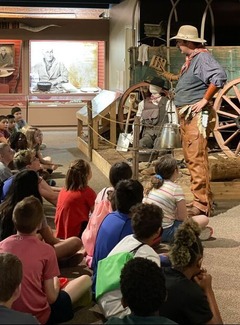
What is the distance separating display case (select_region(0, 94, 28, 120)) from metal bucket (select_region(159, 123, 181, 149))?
5.99m

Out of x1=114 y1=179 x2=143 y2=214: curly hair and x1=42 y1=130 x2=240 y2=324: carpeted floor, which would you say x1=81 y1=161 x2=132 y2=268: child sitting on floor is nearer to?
x1=42 y1=130 x2=240 y2=324: carpeted floor

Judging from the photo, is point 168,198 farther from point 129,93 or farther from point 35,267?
point 129,93

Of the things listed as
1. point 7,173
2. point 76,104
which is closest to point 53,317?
point 7,173

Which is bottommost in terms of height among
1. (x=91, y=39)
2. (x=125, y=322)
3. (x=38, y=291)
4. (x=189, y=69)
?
(x=38, y=291)

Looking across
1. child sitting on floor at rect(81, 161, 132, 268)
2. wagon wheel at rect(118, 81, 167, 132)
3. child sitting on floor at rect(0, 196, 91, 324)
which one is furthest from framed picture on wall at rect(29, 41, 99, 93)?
child sitting on floor at rect(0, 196, 91, 324)

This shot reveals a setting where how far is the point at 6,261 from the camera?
2.45 m

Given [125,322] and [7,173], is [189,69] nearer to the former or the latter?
[7,173]

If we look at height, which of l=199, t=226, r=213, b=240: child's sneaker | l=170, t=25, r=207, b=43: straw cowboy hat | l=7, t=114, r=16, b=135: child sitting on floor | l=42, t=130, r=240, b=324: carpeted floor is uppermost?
l=170, t=25, r=207, b=43: straw cowboy hat

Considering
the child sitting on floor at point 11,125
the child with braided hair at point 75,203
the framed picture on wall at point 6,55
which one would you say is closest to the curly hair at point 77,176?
the child with braided hair at point 75,203

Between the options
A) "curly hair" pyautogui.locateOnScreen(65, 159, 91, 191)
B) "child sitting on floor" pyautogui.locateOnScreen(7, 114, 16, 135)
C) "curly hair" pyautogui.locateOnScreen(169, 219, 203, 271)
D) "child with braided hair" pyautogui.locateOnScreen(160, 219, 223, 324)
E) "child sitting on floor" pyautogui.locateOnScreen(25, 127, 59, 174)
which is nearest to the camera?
"child with braided hair" pyautogui.locateOnScreen(160, 219, 223, 324)

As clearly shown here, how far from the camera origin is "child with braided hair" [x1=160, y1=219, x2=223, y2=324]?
2.54 metres

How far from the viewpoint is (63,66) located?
45.8ft

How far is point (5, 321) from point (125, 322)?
45 cm

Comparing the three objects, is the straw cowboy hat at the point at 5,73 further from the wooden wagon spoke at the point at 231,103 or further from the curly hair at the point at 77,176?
the curly hair at the point at 77,176
